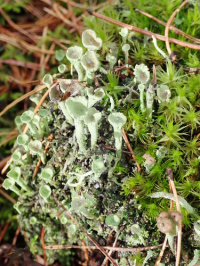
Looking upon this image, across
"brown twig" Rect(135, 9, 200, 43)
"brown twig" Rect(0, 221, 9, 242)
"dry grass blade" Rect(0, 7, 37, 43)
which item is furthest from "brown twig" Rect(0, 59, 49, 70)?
"brown twig" Rect(0, 221, 9, 242)

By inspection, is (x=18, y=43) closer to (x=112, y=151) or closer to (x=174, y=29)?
(x=174, y=29)

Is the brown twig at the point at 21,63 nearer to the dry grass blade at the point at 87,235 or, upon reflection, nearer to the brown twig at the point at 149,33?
the brown twig at the point at 149,33

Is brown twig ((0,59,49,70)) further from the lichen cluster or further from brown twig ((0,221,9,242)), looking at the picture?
brown twig ((0,221,9,242))

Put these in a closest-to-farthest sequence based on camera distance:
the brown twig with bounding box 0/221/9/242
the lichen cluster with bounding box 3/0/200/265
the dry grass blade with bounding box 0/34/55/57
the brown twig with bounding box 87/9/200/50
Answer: the lichen cluster with bounding box 3/0/200/265
the brown twig with bounding box 87/9/200/50
the brown twig with bounding box 0/221/9/242
the dry grass blade with bounding box 0/34/55/57

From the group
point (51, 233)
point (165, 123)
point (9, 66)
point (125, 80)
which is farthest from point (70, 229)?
point (9, 66)

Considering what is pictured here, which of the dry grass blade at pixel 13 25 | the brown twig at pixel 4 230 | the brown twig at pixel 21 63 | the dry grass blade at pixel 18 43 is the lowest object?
the brown twig at pixel 4 230

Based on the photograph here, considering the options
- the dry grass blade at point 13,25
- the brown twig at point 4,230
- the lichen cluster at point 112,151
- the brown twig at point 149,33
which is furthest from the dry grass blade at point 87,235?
the dry grass blade at point 13,25

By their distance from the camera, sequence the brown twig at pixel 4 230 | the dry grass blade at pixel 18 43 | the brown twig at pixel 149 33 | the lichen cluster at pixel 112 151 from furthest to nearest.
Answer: the dry grass blade at pixel 18 43 → the brown twig at pixel 4 230 → the brown twig at pixel 149 33 → the lichen cluster at pixel 112 151

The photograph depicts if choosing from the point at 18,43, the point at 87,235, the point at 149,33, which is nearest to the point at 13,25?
the point at 18,43

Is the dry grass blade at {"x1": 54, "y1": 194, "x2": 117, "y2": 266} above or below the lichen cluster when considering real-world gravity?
below
